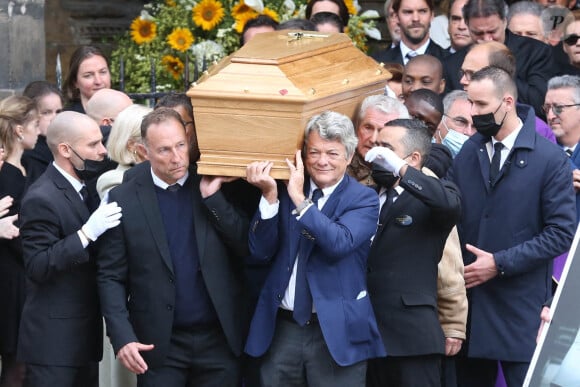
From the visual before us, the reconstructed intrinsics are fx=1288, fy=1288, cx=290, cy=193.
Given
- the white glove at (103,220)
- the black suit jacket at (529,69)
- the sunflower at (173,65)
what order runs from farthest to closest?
the sunflower at (173,65), the black suit jacket at (529,69), the white glove at (103,220)

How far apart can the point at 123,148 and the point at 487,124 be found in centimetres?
176

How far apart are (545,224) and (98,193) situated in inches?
84.9

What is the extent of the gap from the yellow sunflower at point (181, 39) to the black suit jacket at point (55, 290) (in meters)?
4.08

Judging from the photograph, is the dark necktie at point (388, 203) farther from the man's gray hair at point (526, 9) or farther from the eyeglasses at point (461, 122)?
the man's gray hair at point (526, 9)

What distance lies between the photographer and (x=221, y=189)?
5.64 m

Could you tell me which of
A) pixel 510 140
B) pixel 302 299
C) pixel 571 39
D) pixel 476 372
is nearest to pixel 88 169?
pixel 302 299

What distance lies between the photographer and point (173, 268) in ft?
18.4

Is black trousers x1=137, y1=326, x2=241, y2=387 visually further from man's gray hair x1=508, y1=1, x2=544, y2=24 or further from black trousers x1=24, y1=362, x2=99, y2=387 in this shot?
man's gray hair x1=508, y1=1, x2=544, y2=24

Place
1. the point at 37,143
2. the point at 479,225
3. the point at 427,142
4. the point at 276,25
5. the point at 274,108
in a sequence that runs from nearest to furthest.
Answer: the point at 274,108 → the point at 427,142 → the point at 479,225 → the point at 37,143 → the point at 276,25

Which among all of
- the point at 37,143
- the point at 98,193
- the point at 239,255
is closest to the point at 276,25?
the point at 37,143

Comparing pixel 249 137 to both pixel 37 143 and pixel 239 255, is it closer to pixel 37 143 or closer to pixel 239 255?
pixel 239 255

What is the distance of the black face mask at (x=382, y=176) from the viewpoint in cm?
567

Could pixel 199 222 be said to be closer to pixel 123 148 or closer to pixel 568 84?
pixel 123 148

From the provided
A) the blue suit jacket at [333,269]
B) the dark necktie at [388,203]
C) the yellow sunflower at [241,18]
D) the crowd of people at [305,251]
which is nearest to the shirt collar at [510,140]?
the crowd of people at [305,251]
